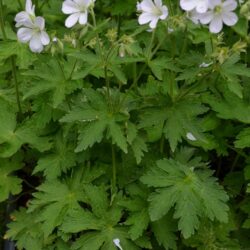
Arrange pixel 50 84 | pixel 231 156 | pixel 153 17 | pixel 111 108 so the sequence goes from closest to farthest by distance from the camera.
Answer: pixel 153 17
pixel 111 108
pixel 50 84
pixel 231 156

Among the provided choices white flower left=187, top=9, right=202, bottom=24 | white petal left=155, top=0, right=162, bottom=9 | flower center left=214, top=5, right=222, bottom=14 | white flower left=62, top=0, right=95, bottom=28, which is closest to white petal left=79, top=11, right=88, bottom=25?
white flower left=62, top=0, right=95, bottom=28

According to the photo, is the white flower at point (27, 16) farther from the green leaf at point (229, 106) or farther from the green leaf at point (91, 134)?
the green leaf at point (229, 106)

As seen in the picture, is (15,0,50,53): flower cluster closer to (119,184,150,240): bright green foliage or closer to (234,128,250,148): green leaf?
(119,184,150,240): bright green foliage

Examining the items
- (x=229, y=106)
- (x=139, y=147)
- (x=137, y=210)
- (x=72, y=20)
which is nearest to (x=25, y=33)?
(x=72, y=20)

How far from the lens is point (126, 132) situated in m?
2.21

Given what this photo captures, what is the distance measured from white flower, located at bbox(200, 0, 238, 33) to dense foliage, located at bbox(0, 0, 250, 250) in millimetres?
76

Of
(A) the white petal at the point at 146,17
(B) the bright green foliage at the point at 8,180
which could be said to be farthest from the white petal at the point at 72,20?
(B) the bright green foliage at the point at 8,180

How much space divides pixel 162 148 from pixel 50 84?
0.60 metres

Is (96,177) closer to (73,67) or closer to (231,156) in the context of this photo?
(73,67)

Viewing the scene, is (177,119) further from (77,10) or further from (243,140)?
(77,10)

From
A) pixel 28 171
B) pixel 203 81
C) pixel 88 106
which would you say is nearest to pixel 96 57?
pixel 88 106

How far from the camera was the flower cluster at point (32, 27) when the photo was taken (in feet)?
7.00

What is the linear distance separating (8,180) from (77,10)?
38.7 inches

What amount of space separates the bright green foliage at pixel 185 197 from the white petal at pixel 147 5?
0.64 metres
